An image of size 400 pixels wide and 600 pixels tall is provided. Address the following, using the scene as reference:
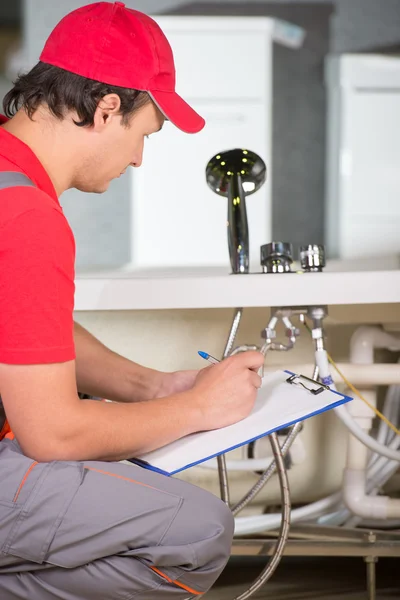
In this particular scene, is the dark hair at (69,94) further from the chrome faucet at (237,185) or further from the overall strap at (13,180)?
the chrome faucet at (237,185)

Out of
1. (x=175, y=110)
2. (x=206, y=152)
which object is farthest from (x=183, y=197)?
(x=175, y=110)

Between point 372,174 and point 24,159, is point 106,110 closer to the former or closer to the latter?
point 24,159

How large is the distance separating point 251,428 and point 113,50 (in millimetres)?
508

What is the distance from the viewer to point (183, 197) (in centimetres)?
368

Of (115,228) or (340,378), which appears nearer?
(340,378)

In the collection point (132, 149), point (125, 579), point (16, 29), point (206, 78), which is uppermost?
point (16, 29)

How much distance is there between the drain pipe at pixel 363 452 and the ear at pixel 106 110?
2.49 ft

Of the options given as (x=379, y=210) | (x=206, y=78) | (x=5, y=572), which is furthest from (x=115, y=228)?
(x=5, y=572)

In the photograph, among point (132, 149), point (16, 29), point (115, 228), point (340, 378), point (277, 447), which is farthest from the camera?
point (16, 29)

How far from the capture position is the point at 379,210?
12.2 ft

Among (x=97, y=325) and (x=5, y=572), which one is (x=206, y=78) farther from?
(x=5, y=572)

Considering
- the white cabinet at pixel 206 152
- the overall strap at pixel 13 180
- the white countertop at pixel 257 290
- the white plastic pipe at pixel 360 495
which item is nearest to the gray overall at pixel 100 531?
the overall strap at pixel 13 180

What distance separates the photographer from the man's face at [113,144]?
1.10m

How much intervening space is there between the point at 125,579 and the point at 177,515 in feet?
0.32
